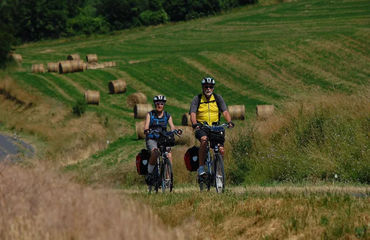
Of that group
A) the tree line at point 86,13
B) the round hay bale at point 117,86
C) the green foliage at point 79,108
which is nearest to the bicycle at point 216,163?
the green foliage at point 79,108

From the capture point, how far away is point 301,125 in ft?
61.1

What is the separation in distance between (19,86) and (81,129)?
11.8 metres

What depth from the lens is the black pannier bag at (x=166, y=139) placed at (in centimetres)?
1324

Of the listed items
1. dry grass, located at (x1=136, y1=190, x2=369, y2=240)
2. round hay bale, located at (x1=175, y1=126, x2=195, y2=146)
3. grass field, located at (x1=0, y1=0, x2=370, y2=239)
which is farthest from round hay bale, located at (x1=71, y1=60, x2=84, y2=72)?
dry grass, located at (x1=136, y1=190, x2=369, y2=240)

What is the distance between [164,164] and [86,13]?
98.8 m

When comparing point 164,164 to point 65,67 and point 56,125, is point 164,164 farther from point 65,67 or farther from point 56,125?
point 65,67

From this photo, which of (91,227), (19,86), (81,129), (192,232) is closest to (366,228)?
(192,232)

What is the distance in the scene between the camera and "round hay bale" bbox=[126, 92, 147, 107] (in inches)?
1647

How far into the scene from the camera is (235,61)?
53094 mm

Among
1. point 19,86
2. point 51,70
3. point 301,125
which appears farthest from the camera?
point 51,70

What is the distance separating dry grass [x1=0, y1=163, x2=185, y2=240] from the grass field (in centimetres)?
7

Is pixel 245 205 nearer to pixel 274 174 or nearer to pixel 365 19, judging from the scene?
pixel 274 174

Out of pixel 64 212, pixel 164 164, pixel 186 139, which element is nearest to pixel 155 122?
pixel 164 164

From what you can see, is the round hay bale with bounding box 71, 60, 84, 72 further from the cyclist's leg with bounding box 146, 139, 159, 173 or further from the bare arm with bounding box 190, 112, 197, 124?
the bare arm with bounding box 190, 112, 197, 124
